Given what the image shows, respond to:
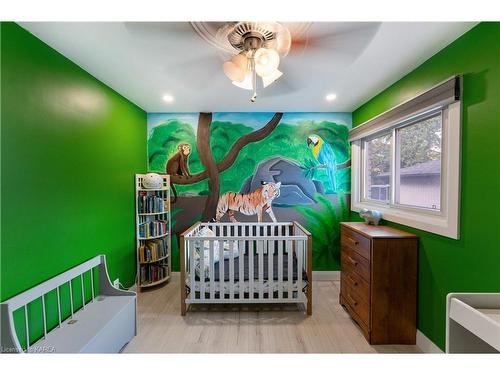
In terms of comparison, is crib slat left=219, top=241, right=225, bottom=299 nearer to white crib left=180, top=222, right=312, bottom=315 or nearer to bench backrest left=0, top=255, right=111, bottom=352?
white crib left=180, top=222, right=312, bottom=315

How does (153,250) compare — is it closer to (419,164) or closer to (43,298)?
(43,298)

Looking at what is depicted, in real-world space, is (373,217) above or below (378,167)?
below

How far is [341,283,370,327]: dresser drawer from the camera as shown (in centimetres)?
170

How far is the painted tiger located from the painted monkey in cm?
64

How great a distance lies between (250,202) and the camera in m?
2.86

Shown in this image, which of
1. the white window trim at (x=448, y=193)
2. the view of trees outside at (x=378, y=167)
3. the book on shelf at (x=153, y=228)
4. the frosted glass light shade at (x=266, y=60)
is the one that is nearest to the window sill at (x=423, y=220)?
the white window trim at (x=448, y=193)

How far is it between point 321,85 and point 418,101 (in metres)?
0.80

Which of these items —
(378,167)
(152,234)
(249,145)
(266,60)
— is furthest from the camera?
(249,145)

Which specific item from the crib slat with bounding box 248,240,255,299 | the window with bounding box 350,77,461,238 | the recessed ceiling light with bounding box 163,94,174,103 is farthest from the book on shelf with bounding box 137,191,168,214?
the window with bounding box 350,77,461,238

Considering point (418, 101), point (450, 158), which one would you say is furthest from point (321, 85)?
point (450, 158)

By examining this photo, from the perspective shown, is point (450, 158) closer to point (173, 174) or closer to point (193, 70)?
point (193, 70)

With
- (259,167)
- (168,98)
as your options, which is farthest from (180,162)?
(259,167)

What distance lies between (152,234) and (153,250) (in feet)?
0.65

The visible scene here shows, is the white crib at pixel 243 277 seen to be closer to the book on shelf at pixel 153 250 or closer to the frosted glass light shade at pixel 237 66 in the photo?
the book on shelf at pixel 153 250
